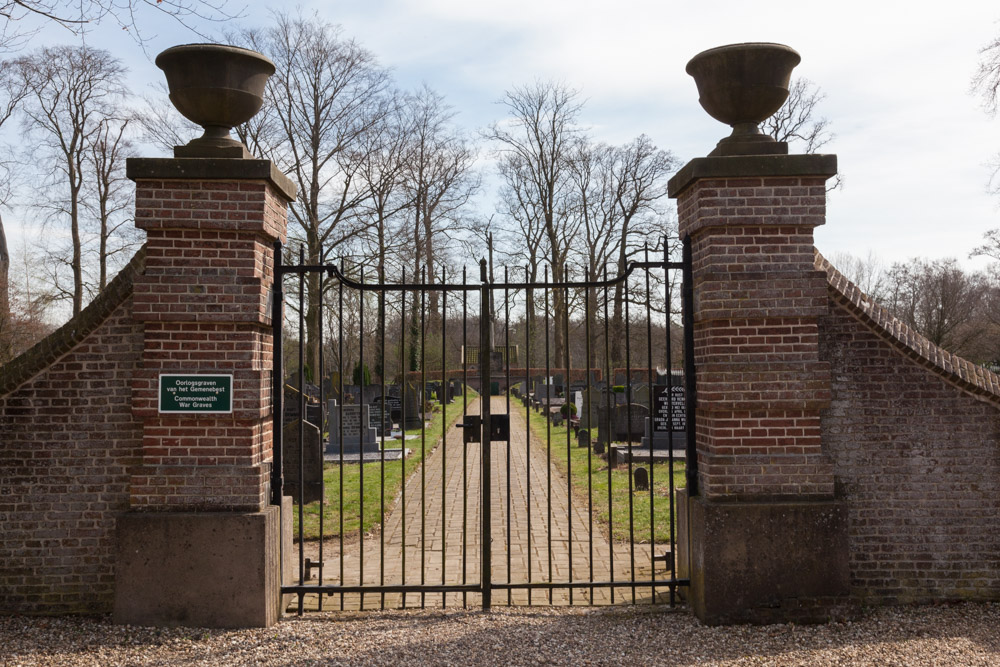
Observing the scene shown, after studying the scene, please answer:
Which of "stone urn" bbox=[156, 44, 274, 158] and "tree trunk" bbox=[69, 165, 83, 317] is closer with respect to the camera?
"stone urn" bbox=[156, 44, 274, 158]

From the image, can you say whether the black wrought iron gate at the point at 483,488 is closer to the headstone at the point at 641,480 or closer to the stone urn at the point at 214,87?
the headstone at the point at 641,480

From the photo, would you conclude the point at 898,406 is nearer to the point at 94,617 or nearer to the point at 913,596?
the point at 913,596

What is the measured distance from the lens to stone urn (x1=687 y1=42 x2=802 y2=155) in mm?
4836

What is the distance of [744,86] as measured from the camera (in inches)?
193

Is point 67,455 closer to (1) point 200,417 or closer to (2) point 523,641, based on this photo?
(1) point 200,417

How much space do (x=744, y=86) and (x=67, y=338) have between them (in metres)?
4.89

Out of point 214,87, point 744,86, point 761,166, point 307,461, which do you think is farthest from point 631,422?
point 214,87

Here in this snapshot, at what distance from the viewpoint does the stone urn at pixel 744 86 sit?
484 cm

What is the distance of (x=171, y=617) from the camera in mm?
4691

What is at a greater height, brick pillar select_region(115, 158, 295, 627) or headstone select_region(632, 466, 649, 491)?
brick pillar select_region(115, 158, 295, 627)

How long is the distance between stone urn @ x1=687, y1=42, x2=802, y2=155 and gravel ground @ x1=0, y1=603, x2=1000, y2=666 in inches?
127

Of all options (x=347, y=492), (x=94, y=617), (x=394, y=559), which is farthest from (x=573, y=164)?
(x=94, y=617)

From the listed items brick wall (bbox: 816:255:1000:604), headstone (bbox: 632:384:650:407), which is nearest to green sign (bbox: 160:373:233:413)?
brick wall (bbox: 816:255:1000:604)

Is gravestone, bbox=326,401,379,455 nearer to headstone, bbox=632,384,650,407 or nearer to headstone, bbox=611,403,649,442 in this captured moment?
headstone, bbox=611,403,649,442
